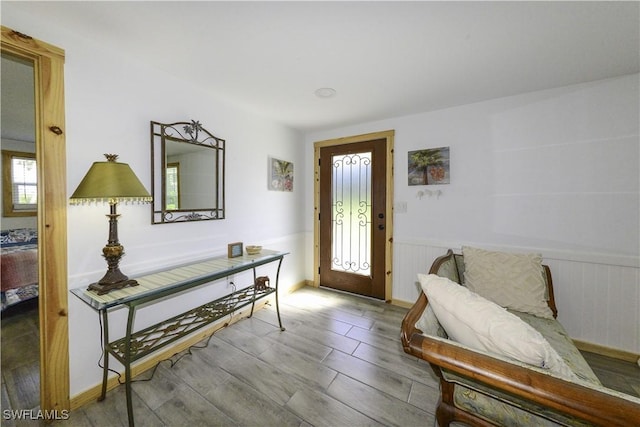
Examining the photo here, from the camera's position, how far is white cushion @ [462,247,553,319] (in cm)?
181

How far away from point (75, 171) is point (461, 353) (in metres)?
2.28

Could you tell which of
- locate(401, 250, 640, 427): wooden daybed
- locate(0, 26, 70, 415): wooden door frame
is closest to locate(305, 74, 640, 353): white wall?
locate(401, 250, 640, 427): wooden daybed

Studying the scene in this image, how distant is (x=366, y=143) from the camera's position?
3.14 m

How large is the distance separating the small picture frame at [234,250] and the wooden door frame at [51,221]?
110 cm

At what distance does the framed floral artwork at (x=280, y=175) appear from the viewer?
3.03 m

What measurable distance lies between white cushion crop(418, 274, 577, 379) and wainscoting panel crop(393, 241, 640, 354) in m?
1.75

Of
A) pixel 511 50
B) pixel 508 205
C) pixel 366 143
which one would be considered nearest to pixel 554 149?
pixel 508 205

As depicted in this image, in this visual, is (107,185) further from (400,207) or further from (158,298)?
(400,207)

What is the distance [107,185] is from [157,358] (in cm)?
141

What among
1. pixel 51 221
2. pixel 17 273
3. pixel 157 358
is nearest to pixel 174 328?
pixel 157 358

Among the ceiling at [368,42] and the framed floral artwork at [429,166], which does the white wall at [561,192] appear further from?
the ceiling at [368,42]

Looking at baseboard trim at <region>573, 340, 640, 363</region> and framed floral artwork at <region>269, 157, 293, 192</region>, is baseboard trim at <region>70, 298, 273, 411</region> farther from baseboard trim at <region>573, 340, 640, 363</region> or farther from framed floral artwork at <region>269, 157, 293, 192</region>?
baseboard trim at <region>573, 340, 640, 363</region>

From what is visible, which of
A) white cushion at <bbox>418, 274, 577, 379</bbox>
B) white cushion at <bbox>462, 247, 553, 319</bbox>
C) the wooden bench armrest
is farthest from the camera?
white cushion at <bbox>462, 247, 553, 319</bbox>

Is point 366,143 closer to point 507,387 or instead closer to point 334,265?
point 334,265
